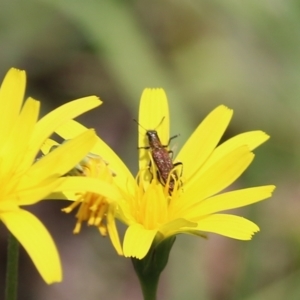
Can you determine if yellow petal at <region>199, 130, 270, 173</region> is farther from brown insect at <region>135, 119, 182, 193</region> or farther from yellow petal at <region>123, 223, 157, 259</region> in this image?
yellow petal at <region>123, 223, 157, 259</region>

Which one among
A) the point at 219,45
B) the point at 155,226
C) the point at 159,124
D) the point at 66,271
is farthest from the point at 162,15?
the point at 155,226

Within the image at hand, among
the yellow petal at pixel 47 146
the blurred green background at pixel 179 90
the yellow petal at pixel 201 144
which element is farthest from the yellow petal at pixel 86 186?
the blurred green background at pixel 179 90

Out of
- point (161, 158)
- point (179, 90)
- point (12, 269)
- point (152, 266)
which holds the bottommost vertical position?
point (152, 266)

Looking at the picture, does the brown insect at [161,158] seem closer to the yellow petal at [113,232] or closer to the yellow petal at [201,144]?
the yellow petal at [201,144]

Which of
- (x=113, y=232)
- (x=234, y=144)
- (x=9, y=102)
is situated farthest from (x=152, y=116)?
(x=113, y=232)

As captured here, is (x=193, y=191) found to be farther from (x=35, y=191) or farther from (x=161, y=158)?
(x=35, y=191)

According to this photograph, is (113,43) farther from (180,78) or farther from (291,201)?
(291,201)
